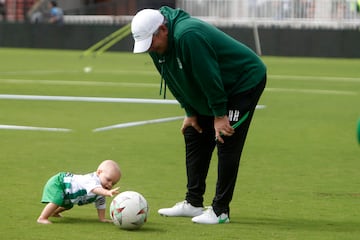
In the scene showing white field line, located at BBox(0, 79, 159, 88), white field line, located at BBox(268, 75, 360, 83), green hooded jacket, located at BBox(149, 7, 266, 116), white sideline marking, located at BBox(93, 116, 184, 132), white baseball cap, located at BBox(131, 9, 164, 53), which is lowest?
white field line, located at BBox(268, 75, 360, 83)

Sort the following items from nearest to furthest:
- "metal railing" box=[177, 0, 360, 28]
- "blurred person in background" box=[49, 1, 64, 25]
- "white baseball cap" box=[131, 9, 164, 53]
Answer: "white baseball cap" box=[131, 9, 164, 53] < "metal railing" box=[177, 0, 360, 28] < "blurred person in background" box=[49, 1, 64, 25]

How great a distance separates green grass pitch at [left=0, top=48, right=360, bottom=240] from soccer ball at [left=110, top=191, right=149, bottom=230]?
3.6 inches

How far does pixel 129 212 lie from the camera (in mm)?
7996

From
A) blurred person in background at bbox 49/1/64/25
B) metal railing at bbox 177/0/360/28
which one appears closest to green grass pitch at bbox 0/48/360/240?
metal railing at bbox 177/0/360/28

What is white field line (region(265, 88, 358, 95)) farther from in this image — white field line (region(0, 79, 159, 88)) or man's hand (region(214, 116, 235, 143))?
man's hand (region(214, 116, 235, 143))

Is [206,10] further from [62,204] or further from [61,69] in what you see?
[62,204]

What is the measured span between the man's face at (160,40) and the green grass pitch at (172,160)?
141 centimetres

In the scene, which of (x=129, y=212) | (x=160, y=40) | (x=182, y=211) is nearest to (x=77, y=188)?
(x=129, y=212)

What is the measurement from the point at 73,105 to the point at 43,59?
57.8ft

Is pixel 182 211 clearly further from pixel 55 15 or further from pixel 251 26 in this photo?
pixel 55 15

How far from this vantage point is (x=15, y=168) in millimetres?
11289

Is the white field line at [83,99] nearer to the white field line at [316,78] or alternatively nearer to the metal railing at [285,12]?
the white field line at [316,78]

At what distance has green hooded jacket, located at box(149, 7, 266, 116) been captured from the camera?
308 inches

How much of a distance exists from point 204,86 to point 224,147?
0.65 m
